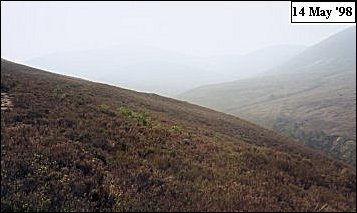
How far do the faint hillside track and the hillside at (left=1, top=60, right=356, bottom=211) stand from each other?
145 mm

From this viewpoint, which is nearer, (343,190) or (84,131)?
(343,190)

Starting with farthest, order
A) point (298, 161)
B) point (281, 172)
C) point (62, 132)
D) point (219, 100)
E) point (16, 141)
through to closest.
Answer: point (219, 100), point (298, 161), point (62, 132), point (281, 172), point (16, 141)

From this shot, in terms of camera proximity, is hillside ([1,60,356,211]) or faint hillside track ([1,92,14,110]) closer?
hillside ([1,60,356,211])

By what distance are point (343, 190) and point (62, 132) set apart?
31.2 ft

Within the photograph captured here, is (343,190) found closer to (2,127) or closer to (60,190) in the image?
(60,190)

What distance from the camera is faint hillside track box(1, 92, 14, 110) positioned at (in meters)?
14.3

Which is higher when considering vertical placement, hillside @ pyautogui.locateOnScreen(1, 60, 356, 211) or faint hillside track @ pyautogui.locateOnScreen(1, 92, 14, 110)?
faint hillside track @ pyautogui.locateOnScreen(1, 92, 14, 110)

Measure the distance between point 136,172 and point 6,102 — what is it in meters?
8.39

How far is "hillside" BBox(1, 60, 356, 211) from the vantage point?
8320 millimetres

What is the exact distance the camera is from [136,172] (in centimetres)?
988

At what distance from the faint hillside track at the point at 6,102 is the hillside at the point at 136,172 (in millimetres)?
145

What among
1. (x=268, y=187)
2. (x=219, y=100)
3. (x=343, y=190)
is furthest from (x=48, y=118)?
(x=219, y=100)

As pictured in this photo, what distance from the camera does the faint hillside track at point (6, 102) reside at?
47.1ft

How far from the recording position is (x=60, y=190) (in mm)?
8344
